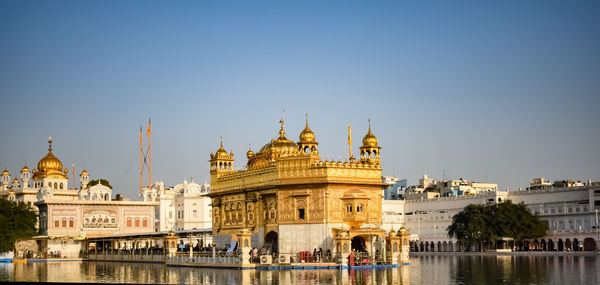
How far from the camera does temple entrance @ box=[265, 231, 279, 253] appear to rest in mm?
45938

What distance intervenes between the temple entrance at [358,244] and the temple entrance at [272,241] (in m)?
4.27

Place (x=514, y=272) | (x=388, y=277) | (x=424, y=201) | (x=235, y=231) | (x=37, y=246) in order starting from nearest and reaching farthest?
(x=388, y=277), (x=514, y=272), (x=235, y=231), (x=37, y=246), (x=424, y=201)

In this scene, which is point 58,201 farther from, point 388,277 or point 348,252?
point 388,277

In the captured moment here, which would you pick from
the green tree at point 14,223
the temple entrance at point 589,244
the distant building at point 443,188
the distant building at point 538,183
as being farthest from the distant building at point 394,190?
the green tree at point 14,223

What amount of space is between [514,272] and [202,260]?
17.5m

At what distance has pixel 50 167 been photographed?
86500 mm

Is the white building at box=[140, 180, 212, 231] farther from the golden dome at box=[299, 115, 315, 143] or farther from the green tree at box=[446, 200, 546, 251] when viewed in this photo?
the golden dome at box=[299, 115, 315, 143]

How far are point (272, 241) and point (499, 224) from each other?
37.2 meters

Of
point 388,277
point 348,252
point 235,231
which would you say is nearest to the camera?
point 388,277

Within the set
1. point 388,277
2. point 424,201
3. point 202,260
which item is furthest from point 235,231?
point 424,201

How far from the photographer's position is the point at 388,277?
111 feet

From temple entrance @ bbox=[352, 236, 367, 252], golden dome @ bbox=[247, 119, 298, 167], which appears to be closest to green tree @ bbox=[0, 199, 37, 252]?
golden dome @ bbox=[247, 119, 298, 167]

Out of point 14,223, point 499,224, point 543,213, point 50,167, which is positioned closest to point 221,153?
point 14,223

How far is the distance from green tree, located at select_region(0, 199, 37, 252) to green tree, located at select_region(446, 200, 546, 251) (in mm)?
39592
